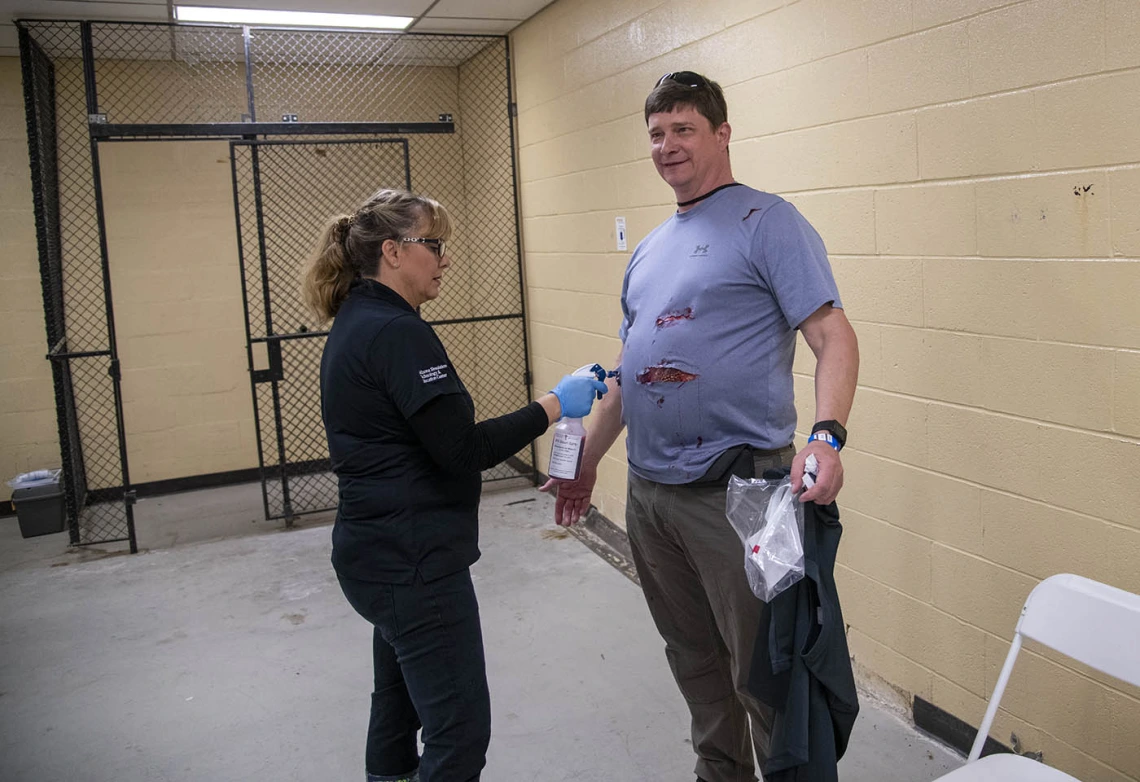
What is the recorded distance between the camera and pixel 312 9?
4.79 m

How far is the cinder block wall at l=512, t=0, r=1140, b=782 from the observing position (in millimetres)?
2043

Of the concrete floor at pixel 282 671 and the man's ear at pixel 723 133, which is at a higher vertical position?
the man's ear at pixel 723 133

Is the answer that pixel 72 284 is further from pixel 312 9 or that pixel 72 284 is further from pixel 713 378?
pixel 713 378

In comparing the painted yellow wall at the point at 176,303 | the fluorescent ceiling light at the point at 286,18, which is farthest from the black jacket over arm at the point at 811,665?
the painted yellow wall at the point at 176,303

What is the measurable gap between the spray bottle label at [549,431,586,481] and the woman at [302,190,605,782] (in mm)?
151

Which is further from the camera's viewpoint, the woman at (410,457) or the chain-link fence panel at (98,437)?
the chain-link fence panel at (98,437)

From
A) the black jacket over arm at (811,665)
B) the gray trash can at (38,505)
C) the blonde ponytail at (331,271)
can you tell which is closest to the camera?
the black jacket over arm at (811,665)

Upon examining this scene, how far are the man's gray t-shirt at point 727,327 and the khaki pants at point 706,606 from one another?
0.23 ft

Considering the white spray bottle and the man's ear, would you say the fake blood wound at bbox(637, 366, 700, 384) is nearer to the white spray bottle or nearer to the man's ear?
the white spray bottle

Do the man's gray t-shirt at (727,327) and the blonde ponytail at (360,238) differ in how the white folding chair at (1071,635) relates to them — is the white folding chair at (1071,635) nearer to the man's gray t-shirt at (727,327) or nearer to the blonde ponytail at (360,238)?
the man's gray t-shirt at (727,327)

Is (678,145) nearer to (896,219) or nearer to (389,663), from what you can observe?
(896,219)

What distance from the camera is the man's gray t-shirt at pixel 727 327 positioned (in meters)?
1.93

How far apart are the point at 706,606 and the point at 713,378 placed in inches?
21.4

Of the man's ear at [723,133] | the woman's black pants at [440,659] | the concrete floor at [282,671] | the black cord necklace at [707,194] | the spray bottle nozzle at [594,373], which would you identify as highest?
the man's ear at [723,133]
